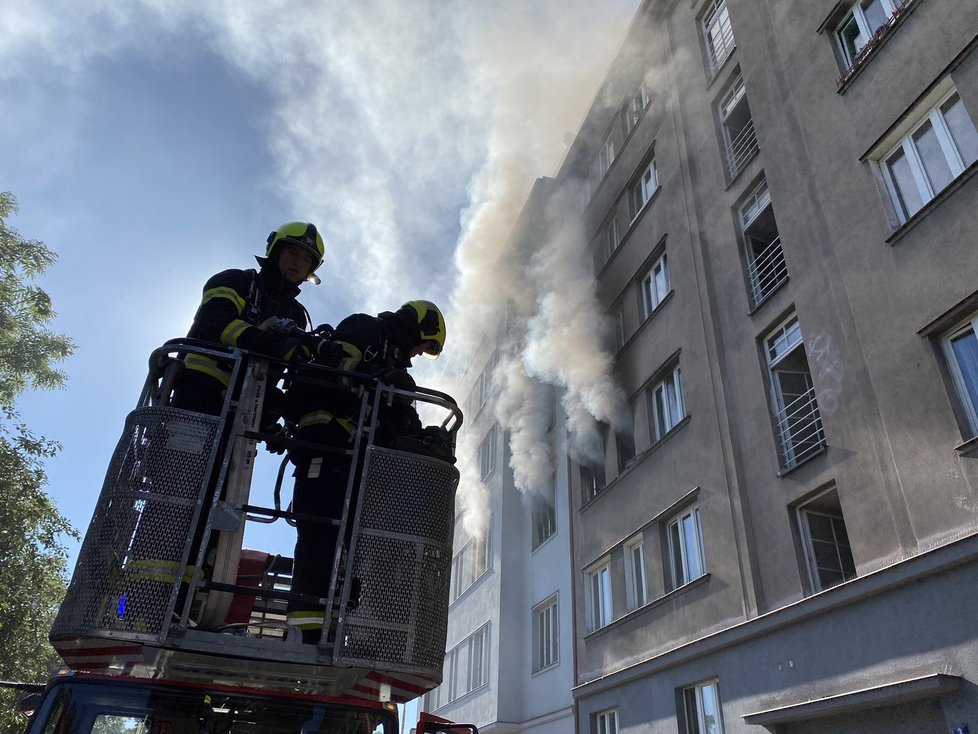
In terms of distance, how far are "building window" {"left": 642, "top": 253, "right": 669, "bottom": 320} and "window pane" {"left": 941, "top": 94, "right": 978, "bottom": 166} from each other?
577 centimetres

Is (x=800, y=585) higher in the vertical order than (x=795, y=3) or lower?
lower

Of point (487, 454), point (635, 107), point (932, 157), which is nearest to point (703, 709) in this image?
point (932, 157)

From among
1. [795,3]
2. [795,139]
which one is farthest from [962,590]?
[795,3]

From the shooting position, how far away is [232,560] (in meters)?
3.50

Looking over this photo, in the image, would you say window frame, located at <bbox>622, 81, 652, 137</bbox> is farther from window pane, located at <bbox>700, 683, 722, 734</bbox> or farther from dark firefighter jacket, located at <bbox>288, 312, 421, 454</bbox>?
dark firefighter jacket, located at <bbox>288, 312, 421, 454</bbox>

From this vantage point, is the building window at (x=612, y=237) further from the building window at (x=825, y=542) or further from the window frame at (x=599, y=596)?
the building window at (x=825, y=542)

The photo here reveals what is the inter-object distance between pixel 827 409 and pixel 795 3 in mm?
5788

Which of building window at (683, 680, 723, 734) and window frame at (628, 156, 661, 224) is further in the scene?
window frame at (628, 156, 661, 224)

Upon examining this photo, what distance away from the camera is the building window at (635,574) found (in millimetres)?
11156

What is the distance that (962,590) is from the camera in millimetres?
5535

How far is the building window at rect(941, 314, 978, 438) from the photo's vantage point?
605 centimetres

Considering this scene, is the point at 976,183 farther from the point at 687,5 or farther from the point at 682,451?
the point at 687,5

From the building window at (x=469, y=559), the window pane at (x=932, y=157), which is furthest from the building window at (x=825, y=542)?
the building window at (x=469, y=559)

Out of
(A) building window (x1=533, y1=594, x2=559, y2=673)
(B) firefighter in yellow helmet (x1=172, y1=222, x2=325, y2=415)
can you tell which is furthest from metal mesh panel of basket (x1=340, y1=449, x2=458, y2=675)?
(A) building window (x1=533, y1=594, x2=559, y2=673)
